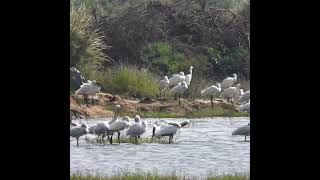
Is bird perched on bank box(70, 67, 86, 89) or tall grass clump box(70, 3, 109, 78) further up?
tall grass clump box(70, 3, 109, 78)

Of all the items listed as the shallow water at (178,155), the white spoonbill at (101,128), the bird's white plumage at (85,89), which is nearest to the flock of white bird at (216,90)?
the bird's white plumage at (85,89)

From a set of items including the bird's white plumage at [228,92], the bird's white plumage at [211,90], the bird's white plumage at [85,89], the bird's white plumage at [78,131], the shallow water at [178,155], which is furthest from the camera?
the bird's white plumage at [228,92]

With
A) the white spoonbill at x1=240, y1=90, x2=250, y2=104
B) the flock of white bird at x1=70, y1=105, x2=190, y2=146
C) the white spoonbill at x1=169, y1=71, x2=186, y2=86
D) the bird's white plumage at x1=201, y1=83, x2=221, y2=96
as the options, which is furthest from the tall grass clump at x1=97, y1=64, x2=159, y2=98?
the flock of white bird at x1=70, y1=105, x2=190, y2=146

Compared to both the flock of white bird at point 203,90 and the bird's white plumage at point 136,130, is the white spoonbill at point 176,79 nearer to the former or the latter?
the flock of white bird at point 203,90

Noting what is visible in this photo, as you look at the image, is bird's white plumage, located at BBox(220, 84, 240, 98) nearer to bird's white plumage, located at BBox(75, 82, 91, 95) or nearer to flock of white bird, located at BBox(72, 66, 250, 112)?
flock of white bird, located at BBox(72, 66, 250, 112)

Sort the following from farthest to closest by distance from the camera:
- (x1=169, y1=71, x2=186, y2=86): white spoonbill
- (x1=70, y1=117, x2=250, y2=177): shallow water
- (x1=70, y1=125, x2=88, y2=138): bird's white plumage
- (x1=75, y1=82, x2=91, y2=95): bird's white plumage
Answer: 1. (x1=169, y1=71, x2=186, y2=86): white spoonbill
2. (x1=75, y1=82, x2=91, y2=95): bird's white plumage
3. (x1=70, y1=125, x2=88, y2=138): bird's white plumage
4. (x1=70, y1=117, x2=250, y2=177): shallow water

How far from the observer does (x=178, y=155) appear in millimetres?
7652

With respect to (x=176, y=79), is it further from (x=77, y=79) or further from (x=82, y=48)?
(x=82, y=48)

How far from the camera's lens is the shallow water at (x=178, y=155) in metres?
A: 6.62

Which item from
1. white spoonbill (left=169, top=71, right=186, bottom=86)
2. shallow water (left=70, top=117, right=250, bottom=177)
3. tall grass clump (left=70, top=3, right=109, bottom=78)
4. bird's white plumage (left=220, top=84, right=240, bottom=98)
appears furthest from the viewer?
tall grass clump (left=70, top=3, right=109, bottom=78)

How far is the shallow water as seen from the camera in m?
6.62

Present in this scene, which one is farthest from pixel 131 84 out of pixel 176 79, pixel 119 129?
pixel 119 129
